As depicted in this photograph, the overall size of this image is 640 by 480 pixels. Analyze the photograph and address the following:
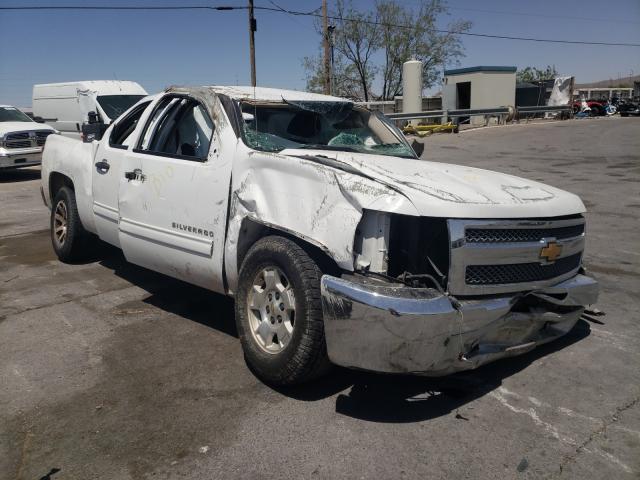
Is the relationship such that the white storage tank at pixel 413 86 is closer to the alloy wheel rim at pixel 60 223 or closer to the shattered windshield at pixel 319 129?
the alloy wheel rim at pixel 60 223

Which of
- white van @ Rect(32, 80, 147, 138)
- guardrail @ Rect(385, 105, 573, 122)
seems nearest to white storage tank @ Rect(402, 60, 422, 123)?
guardrail @ Rect(385, 105, 573, 122)

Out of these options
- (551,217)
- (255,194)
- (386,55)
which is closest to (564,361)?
(551,217)

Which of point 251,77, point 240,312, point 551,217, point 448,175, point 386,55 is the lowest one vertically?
point 240,312

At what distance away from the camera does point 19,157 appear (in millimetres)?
15547

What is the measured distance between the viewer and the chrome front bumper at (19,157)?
50.1 ft

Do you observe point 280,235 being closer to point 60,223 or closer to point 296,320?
point 296,320

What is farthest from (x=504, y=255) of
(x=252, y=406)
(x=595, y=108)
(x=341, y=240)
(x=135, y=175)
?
(x=595, y=108)

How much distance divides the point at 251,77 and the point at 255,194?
2791cm

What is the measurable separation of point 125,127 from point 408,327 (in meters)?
3.70

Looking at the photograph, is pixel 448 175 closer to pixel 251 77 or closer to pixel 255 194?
pixel 255 194

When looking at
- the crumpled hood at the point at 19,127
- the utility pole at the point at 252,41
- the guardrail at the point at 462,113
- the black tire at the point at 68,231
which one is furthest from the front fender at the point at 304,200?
the utility pole at the point at 252,41

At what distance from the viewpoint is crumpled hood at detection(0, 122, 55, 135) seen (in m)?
15.7

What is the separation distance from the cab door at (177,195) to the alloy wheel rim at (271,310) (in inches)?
18.9

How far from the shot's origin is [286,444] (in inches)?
116
